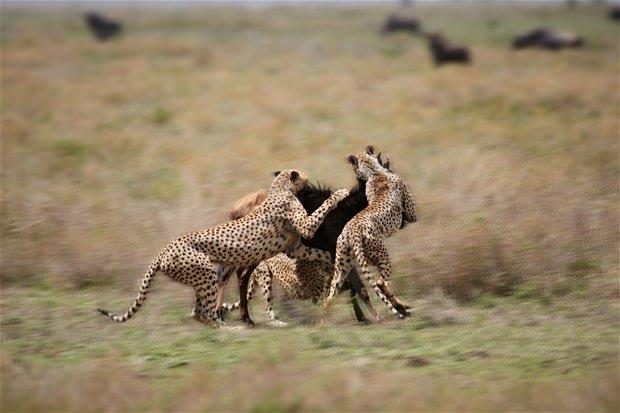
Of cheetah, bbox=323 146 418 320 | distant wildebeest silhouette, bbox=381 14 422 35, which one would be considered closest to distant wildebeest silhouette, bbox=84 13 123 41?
distant wildebeest silhouette, bbox=381 14 422 35

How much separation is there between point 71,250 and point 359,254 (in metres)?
3.61

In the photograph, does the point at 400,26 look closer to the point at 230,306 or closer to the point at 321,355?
the point at 230,306

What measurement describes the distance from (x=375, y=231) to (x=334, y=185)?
502 centimetres

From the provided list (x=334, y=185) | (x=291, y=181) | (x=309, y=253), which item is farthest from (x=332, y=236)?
(x=334, y=185)

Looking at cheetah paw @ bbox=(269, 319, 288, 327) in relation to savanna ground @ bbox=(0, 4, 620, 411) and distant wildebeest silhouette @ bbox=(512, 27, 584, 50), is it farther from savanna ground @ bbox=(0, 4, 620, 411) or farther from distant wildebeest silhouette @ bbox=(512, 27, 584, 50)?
distant wildebeest silhouette @ bbox=(512, 27, 584, 50)

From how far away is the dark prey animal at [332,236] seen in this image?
7746 mm

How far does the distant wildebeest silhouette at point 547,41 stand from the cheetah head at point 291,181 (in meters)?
25.3

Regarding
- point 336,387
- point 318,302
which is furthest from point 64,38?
point 336,387

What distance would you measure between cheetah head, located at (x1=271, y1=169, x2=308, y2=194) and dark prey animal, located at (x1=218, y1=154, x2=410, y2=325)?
3.6 inches

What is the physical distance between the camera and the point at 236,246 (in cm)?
760

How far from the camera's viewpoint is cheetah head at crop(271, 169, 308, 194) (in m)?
8.11

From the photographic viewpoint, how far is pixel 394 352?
21.9 feet

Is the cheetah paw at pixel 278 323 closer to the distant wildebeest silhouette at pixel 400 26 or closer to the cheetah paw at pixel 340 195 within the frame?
the cheetah paw at pixel 340 195

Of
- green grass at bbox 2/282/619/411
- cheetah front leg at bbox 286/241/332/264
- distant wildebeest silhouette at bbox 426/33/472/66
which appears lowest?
green grass at bbox 2/282/619/411
